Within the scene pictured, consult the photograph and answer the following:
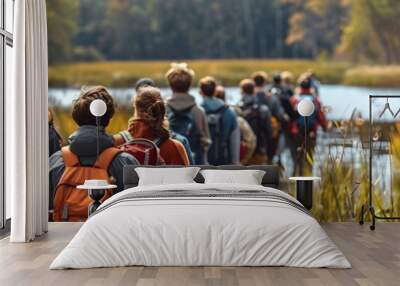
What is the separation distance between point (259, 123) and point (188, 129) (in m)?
0.87

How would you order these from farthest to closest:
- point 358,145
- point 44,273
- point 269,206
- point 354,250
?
point 358,145 → point 354,250 → point 269,206 → point 44,273

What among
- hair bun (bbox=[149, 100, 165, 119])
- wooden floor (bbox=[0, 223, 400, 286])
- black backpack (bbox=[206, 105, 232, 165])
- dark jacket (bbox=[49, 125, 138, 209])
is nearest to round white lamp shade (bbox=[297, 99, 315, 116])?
black backpack (bbox=[206, 105, 232, 165])

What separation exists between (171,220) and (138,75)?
375 centimetres

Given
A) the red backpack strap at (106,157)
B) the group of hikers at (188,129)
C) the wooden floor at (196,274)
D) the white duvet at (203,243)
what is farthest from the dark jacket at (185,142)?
the white duvet at (203,243)

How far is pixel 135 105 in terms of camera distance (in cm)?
887

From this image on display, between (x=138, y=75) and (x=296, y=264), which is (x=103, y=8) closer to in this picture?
(x=138, y=75)

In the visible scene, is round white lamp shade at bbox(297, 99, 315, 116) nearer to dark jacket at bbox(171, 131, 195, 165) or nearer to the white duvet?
dark jacket at bbox(171, 131, 195, 165)

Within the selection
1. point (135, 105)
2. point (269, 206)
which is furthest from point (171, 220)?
point (135, 105)

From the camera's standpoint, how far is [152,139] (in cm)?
874

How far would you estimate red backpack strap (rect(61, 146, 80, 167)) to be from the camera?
8641 mm

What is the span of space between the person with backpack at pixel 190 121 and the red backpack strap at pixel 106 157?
0.73 metres

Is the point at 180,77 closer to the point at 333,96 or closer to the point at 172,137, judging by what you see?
the point at 172,137

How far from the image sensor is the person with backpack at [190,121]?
879 cm

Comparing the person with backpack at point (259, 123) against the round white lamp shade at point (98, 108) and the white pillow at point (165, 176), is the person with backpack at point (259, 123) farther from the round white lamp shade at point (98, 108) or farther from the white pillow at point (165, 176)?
the round white lamp shade at point (98, 108)
